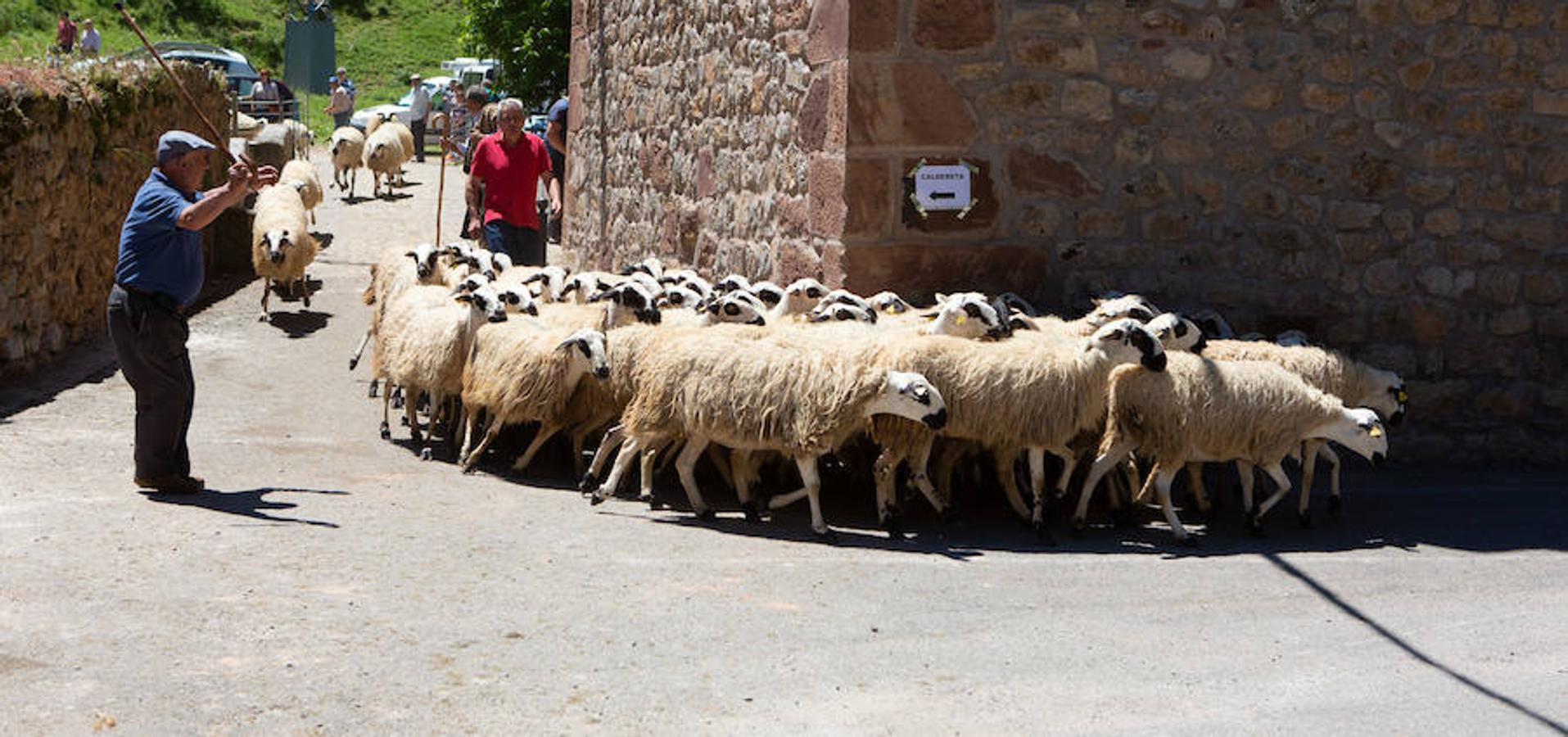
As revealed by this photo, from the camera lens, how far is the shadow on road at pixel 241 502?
807cm

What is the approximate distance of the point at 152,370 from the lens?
8.48m

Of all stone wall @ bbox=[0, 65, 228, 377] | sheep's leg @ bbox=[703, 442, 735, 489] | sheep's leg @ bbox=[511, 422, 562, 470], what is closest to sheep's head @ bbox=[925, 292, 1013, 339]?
sheep's leg @ bbox=[703, 442, 735, 489]

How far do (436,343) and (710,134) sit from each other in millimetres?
3352

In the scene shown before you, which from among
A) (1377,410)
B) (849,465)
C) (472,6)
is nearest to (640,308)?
(849,465)

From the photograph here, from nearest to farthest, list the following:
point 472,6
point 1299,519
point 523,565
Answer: point 523,565, point 1299,519, point 472,6

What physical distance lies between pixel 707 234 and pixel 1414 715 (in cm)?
792

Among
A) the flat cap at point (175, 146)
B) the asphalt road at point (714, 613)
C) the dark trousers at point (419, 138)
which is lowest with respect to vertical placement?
the asphalt road at point (714, 613)

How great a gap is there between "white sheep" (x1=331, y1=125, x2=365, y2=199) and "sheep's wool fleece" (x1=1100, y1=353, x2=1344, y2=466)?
729 inches

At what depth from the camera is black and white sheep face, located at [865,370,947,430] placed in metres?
8.01

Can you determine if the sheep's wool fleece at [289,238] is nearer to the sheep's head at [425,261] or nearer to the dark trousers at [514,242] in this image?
the dark trousers at [514,242]

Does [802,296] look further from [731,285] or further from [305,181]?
[305,181]

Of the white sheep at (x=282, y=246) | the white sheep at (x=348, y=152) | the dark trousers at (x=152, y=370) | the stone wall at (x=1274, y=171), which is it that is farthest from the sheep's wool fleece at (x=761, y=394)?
the white sheep at (x=348, y=152)

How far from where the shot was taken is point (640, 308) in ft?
31.8

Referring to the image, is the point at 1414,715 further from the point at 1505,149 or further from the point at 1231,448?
the point at 1505,149
